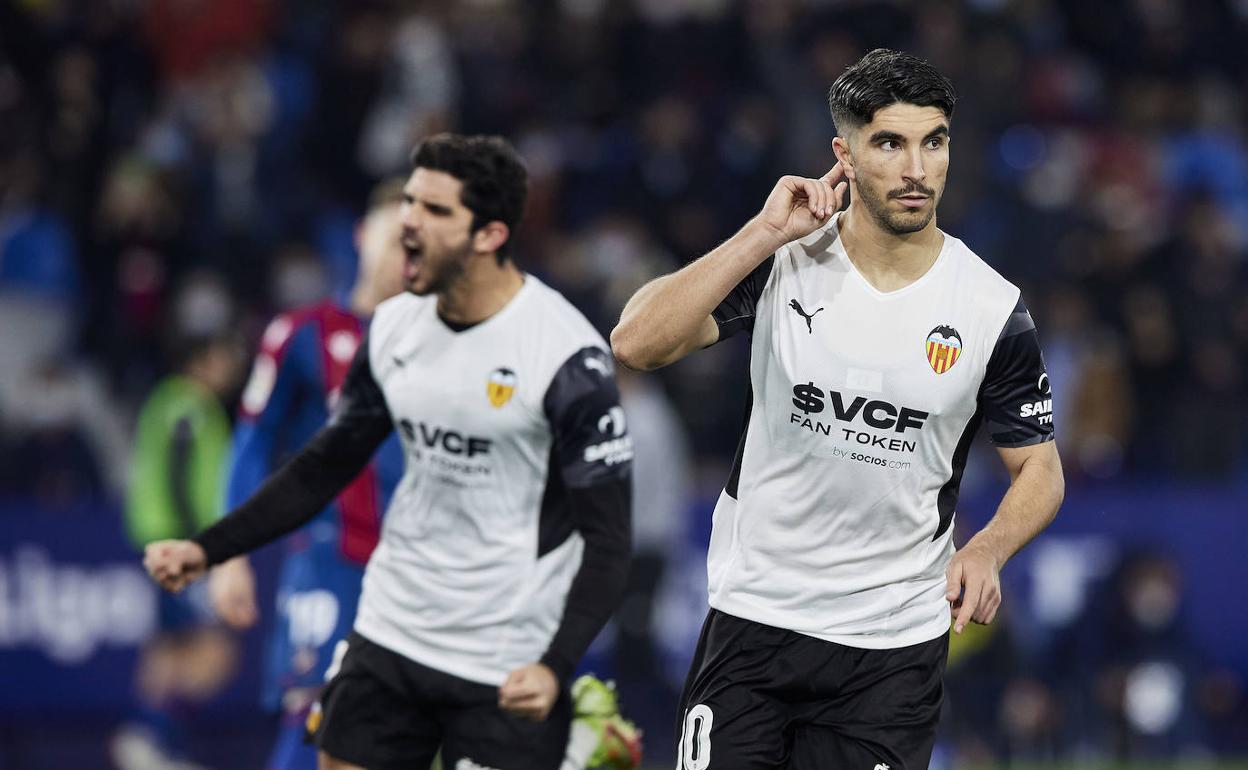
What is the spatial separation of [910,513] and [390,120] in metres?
10.3

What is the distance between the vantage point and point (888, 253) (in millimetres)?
5273

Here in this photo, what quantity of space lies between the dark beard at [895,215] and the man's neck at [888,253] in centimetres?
6

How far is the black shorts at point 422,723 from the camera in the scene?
6.07 metres

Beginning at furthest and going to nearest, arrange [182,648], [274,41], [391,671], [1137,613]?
[274,41]
[1137,613]
[182,648]
[391,671]

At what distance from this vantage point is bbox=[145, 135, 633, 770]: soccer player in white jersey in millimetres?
6094

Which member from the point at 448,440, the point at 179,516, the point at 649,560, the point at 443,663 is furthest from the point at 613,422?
the point at 649,560

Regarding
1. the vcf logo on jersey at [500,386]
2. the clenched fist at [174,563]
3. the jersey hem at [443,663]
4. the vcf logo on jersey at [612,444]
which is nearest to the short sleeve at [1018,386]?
the vcf logo on jersey at [612,444]

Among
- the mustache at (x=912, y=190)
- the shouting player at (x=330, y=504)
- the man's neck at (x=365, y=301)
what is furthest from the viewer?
the man's neck at (x=365, y=301)

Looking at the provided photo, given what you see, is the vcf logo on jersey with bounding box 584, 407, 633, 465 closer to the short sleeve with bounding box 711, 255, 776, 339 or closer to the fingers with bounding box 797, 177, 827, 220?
the short sleeve with bounding box 711, 255, 776, 339

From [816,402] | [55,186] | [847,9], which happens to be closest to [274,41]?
[55,186]

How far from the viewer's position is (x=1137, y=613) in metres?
12.7

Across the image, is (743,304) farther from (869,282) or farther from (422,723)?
(422,723)

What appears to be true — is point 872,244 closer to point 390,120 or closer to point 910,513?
point 910,513

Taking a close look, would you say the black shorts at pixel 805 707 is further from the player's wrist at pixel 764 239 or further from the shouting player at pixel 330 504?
the shouting player at pixel 330 504
